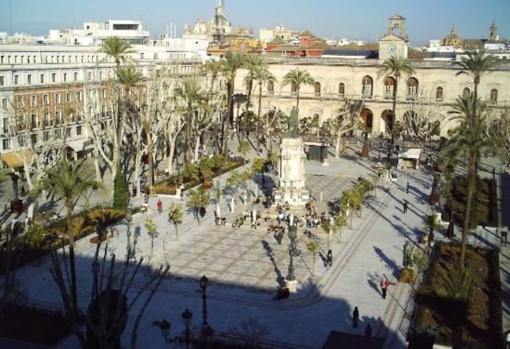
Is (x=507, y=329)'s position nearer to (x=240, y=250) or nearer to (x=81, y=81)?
(x=240, y=250)

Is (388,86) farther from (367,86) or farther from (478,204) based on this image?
(478,204)

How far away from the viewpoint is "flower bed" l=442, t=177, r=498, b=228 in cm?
4112

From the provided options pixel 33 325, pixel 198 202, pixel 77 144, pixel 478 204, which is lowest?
pixel 33 325

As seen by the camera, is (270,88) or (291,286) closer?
(291,286)

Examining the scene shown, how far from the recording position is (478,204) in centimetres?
4488

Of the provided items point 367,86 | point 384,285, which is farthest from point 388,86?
point 384,285

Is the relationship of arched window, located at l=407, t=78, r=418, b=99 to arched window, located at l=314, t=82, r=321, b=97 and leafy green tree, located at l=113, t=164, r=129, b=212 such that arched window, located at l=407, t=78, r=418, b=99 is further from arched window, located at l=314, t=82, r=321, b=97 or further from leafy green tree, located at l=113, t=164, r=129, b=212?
leafy green tree, located at l=113, t=164, r=129, b=212

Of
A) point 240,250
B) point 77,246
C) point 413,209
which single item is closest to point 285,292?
point 240,250

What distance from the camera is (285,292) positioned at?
1132 inches

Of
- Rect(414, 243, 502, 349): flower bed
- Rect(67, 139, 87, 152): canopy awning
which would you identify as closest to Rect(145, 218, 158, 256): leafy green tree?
Rect(414, 243, 502, 349): flower bed

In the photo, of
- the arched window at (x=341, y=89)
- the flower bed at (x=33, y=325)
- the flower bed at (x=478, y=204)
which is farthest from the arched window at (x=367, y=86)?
the flower bed at (x=33, y=325)

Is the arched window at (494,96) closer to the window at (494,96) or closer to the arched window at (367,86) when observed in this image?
the window at (494,96)

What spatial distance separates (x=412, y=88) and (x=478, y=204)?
36029 mm

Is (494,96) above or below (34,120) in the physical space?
above
